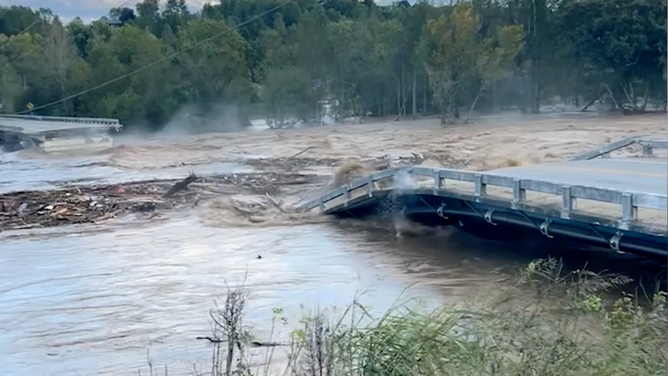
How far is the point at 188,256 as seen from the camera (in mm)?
18234

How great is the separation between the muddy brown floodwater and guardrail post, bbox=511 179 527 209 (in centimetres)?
110

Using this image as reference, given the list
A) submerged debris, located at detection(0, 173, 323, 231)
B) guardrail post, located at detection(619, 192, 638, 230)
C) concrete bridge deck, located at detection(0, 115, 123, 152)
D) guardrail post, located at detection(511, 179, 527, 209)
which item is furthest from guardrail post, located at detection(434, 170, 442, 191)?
concrete bridge deck, located at detection(0, 115, 123, 152)

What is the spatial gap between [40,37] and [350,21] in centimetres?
1800

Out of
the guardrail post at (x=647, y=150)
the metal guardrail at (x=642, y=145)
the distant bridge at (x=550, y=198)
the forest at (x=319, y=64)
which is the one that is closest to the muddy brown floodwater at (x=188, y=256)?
the distant bridge at (x=550, y=198)

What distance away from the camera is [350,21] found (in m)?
53.7

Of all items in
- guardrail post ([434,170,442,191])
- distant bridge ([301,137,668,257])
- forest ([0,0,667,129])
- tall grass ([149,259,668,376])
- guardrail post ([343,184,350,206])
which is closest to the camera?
tall grass ([149,259,668,376])

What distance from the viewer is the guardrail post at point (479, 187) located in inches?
597

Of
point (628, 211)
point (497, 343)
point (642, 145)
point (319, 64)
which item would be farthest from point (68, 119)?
point (497, 343)

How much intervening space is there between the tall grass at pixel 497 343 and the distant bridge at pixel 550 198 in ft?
11.3

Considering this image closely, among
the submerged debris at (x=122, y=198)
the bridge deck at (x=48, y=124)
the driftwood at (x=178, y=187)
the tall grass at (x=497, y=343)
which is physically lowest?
the submerged debris at (x=122, y=198)

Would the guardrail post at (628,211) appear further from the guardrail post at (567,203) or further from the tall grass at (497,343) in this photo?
the tall grass at (497,343)

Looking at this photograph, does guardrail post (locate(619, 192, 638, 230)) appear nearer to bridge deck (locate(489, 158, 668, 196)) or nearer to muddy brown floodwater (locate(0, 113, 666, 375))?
bridge deck (locate(489, 158, 668, 196))

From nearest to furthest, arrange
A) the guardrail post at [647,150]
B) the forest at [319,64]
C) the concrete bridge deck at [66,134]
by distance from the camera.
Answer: the guardrail post at [647,150] < the concrete bridge deck at [66,134] < the forest at [319,64]

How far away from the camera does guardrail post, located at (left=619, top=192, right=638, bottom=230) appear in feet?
36.5
